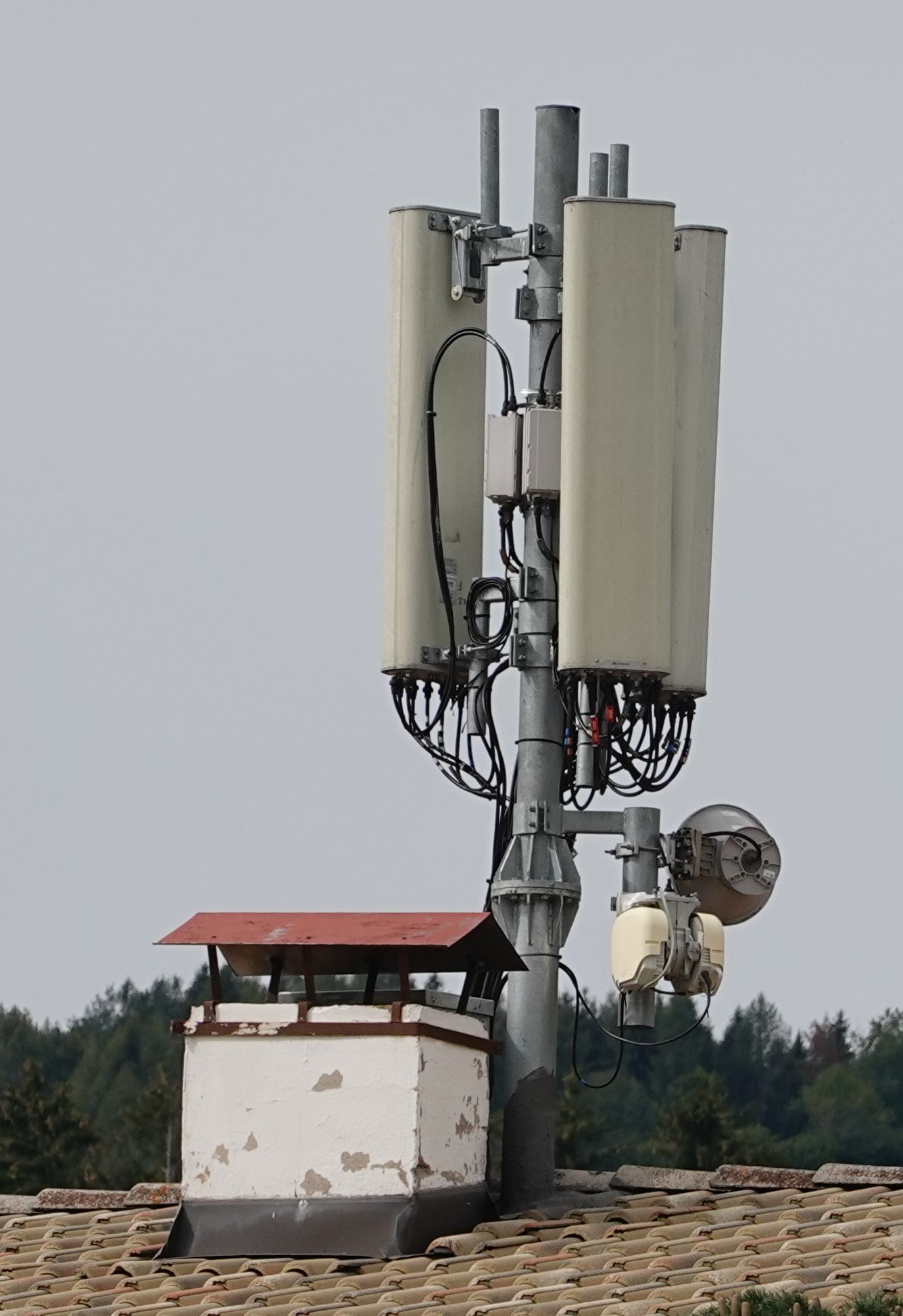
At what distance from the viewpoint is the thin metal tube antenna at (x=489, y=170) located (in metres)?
17.9

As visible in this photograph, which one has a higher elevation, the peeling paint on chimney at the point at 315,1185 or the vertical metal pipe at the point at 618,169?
the vertical metal pipe at the point at 618,169

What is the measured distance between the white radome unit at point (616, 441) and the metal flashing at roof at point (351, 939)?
163 cm

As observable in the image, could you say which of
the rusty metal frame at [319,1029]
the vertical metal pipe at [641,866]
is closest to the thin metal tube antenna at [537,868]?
the vertical metal pipe at [641,866]

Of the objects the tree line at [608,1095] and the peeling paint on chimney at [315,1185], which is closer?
the peeling paint on chimney at [315,1185]

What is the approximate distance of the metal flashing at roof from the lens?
15.8 meters

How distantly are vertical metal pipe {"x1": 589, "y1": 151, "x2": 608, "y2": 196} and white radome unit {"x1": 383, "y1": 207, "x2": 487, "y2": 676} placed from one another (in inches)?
35.1

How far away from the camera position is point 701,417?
17.4 m

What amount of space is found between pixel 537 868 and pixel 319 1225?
2.51 metres

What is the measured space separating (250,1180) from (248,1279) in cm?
74

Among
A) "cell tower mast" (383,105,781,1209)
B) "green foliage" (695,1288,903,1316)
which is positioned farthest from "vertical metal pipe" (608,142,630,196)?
"green foliage" (695,1288,903,1316)

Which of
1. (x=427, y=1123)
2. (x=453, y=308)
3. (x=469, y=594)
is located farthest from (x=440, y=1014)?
(x=453, y=308)

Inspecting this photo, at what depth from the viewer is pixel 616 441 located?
1670cm

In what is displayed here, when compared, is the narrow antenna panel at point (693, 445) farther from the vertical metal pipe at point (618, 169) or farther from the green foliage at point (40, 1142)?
the green foliage at point (40, 1142)

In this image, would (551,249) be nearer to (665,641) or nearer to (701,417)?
(701,417)
